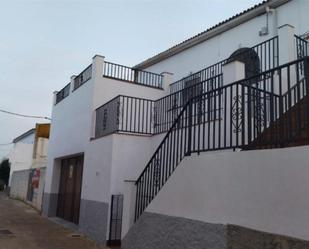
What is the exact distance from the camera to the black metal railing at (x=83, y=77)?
41.4 feet

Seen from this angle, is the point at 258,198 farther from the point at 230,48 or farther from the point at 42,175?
the point at 42,175

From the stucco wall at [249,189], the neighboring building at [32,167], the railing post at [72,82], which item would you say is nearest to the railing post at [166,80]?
the railing post at [72,82]

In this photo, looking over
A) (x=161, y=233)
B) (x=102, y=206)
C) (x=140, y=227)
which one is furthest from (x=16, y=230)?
(x=161, y=233)

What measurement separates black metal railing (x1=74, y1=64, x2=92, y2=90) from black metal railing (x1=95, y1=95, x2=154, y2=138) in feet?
6.80

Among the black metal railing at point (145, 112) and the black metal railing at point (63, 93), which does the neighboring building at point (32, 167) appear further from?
the black metal railing at point (145, 112)

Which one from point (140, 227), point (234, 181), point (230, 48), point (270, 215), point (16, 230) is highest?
point (230, 48)

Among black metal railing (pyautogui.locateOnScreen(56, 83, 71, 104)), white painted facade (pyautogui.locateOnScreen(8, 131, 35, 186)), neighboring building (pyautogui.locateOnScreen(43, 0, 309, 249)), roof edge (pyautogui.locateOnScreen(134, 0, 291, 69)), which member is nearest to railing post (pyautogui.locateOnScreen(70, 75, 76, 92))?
neighboring building (pyautogui.locateOnScreen(43, 0, 309, 249))

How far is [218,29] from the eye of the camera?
1290 cm

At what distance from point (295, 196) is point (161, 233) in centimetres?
312

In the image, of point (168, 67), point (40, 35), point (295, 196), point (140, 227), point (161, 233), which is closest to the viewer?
point (295, 196)

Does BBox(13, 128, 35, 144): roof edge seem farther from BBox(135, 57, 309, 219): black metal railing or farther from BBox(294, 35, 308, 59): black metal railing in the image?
BBox(294, 35, 308, 59): black metal railing

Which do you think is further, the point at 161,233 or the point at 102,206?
the point at 102,206

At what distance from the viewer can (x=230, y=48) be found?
1256 centimetres

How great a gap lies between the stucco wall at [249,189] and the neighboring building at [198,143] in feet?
0.05
